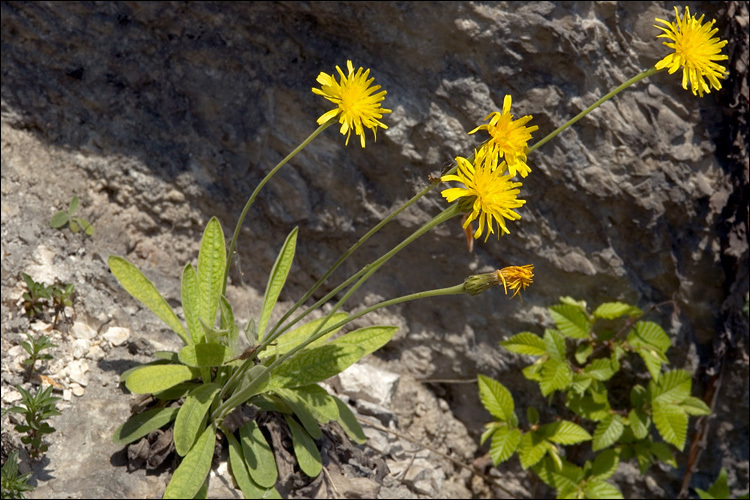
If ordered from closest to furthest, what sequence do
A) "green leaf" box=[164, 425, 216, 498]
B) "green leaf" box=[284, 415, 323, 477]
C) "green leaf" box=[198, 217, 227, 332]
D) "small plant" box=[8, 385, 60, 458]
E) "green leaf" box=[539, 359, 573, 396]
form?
"green leaf" box=[164, 425, 216, 498] < "small plant" box=[8, 385, 60, 458] < "green leaf" box=[284, 415, 323, 477] < "green leaf" box=[198, 217, 227, 332] < "green leaf" box=[539, 359, 573, 396]

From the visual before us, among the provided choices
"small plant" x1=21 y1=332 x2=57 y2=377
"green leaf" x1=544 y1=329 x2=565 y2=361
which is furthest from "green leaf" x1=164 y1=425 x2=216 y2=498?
"green leaf" x1=544 y1=329 x2=565 y2=361

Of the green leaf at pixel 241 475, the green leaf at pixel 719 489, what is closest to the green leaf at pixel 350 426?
the green leaf at pixel 241 475

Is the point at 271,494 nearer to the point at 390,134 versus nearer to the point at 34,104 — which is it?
the point at 390,134

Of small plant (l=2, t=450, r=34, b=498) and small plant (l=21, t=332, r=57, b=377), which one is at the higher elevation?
small plant (l=21, t=332, r=57, b=377)

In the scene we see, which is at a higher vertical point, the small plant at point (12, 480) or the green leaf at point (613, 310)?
the green leaf at point (613, 310)

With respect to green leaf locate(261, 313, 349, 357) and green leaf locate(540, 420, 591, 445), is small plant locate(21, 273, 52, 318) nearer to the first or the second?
green leaf locate(261, 313, 349, 357)

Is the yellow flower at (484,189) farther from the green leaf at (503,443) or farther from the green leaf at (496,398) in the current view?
the green leaf at (503,443)

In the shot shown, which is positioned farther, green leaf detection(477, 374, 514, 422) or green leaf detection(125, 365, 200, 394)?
green leaf detection(477, 374, 514, 422)
